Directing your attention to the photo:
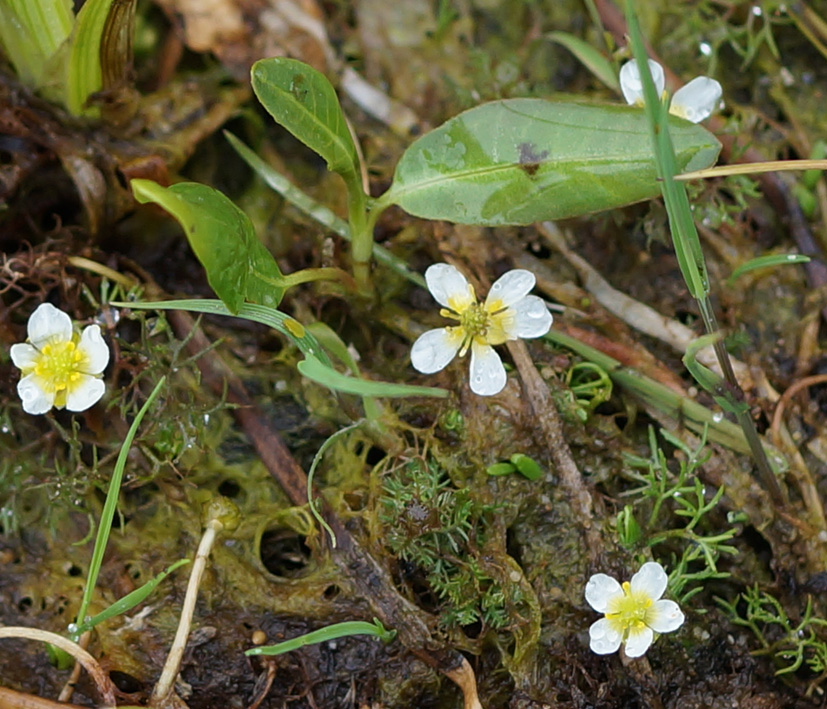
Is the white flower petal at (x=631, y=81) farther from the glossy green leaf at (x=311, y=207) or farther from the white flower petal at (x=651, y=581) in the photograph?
the white flower petal at (x=651, y=581)

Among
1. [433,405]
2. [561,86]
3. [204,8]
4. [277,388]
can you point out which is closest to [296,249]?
[277,388]

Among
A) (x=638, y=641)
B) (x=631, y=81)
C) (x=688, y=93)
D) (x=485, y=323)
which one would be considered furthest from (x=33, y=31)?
(x=638, y=641)

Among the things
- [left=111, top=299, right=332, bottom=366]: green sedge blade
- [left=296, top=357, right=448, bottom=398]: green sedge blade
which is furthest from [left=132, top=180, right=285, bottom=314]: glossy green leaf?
[left=296, top=357, right=448, bottom=398]: green sedge blade

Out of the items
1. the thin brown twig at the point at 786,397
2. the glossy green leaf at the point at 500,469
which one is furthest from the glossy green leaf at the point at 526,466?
the thin brown twig at the point at 786,397

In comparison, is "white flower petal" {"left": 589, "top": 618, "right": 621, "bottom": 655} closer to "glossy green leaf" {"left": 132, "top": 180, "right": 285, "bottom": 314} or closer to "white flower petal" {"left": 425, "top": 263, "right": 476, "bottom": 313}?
"white flower petal" {"left": 425, "top": 263, "right": 476, "bottom": 313}

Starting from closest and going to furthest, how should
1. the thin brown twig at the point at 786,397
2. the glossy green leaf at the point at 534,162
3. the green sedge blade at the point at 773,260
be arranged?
1. the glossy green leaf at the point at 534,162
2. the green sedge blade at the point at 773,260
3. the thin brown twig at the point at 786,397

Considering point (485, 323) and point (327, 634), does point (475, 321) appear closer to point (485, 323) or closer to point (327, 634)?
point (485, 323)

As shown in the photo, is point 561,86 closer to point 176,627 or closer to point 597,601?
point 597,601
